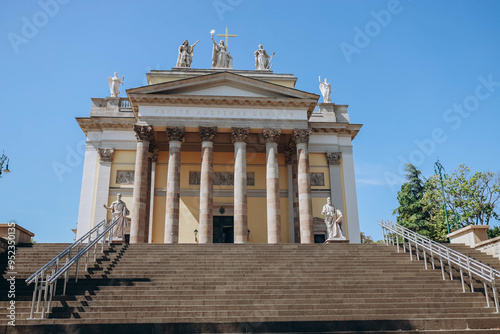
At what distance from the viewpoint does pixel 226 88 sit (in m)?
26.0

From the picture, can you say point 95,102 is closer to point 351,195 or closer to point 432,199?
point 351,195

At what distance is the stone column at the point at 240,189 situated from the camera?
22.9 metres

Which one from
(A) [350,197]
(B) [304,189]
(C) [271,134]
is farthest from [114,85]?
(A) [350,197]

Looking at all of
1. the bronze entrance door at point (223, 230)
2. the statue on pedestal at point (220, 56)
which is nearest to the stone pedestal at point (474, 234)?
the bronze entrance door at point (223, 230)

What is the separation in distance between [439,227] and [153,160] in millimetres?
29743

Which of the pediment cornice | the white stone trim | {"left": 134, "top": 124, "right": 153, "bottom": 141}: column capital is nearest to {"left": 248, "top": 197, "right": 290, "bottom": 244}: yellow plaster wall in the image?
the pediment cornice

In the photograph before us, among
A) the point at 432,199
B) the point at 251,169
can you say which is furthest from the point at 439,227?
the point at 251,169

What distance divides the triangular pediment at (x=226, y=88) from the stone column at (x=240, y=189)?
257 centimetres

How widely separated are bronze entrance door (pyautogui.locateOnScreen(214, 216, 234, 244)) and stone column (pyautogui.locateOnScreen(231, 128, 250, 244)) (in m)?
4.37

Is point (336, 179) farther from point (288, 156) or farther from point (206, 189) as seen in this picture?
point (206, 189)

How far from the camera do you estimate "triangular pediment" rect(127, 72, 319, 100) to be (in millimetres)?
25219

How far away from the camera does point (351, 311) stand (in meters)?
11.7

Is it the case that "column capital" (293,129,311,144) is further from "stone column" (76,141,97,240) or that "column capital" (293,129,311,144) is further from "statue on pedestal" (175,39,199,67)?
"stone column" (76,141,97,240)

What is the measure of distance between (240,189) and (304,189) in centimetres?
377
